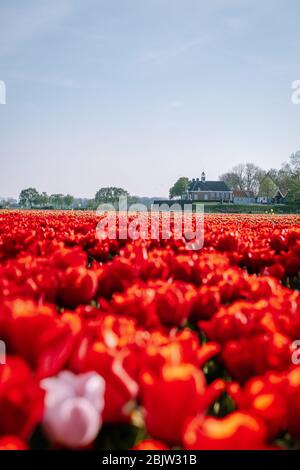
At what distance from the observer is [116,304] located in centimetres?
189

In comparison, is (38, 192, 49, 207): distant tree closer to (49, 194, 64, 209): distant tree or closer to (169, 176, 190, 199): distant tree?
(49, 194, 64, 209): distant tree

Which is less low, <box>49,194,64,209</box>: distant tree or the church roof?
the church roof

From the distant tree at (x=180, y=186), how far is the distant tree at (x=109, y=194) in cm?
1238

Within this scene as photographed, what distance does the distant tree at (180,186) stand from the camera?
130875 mm

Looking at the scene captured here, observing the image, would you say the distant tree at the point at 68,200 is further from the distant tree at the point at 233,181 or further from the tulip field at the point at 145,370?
the tulip field at the point at 145,370

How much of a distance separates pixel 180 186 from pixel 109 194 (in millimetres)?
18641

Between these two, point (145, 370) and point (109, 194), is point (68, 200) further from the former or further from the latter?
point (145, 370)

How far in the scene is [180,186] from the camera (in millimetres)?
130875

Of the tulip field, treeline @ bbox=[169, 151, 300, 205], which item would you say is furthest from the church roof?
the tulip field

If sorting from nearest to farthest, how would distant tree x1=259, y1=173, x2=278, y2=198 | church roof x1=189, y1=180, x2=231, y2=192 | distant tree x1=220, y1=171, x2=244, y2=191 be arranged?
distant tree x1=259, y1=173, x2=278, y2=198 < church roof x1=189, y1=180, x2=231, y2=192 < distant tree x1=220, y1=171, x2=244, y2=191

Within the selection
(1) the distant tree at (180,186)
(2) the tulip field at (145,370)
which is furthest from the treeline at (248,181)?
(2) the tulip field at (145,370)

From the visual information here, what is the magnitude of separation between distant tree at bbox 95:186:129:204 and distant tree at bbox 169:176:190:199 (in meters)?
12.4

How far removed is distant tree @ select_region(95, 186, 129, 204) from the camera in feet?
390
